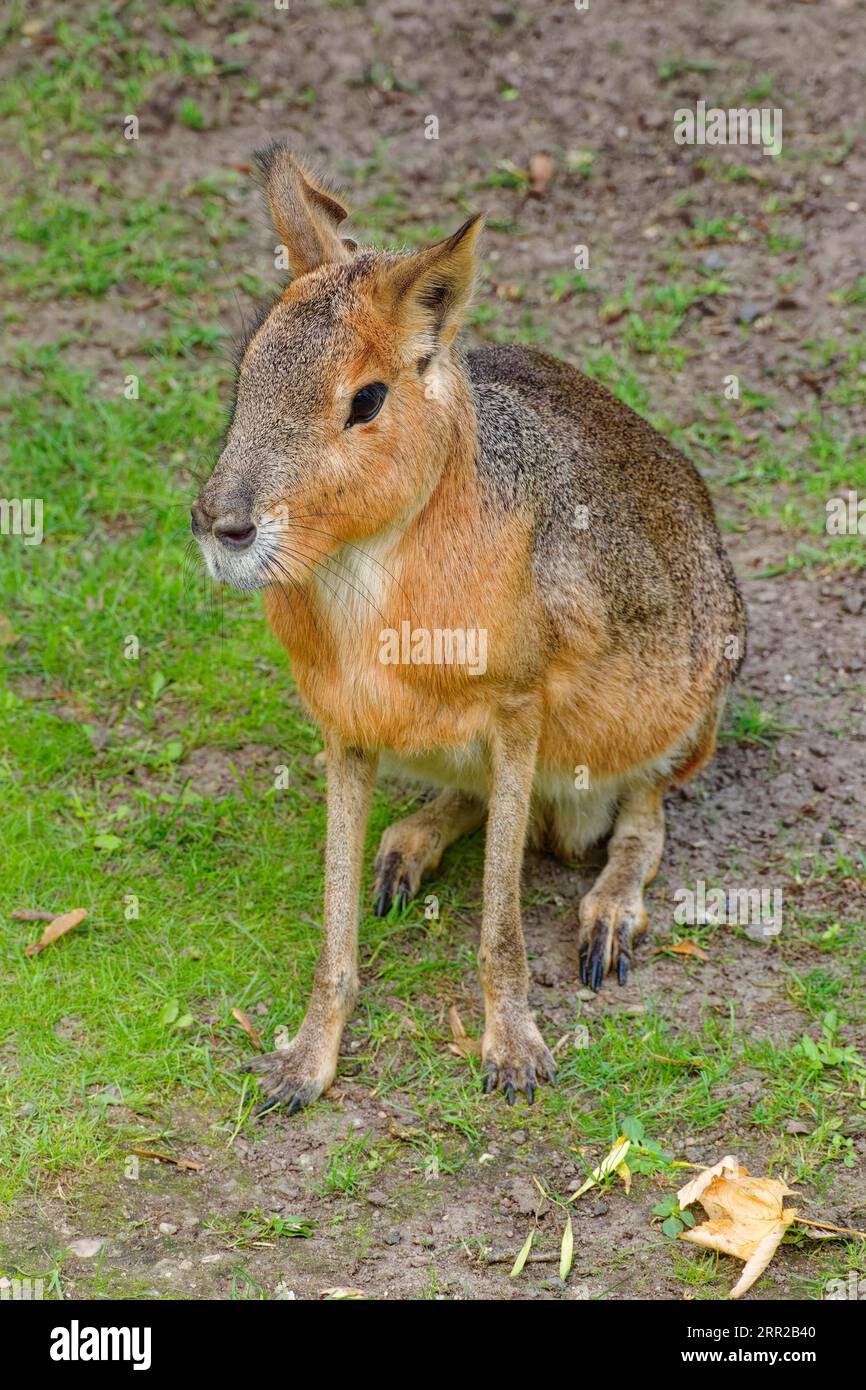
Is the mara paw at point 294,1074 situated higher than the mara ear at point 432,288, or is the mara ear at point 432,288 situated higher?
the mara ear at point 432,288

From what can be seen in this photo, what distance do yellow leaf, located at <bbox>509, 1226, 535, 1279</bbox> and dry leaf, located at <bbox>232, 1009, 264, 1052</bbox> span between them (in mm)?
966

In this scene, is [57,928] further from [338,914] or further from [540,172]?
[540,172]

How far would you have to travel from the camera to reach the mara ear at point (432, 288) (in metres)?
3.72

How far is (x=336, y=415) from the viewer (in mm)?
3678

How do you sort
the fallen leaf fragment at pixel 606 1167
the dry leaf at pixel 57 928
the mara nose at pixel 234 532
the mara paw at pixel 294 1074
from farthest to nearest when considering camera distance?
1. the dry leaf at pixel 57 928
2. the mara paw at pixel 294 1074
3. the fallen leaf fragment at pixel 606 1167
4. the mara nose at pixel 234 532

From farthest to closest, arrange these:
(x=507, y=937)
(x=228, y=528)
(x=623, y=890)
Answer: (x=623, y=890) → (x=507, y=937) → (x=228, y=528)

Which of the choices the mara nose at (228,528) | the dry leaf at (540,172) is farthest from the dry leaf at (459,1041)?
the dry leaf at (540,172)

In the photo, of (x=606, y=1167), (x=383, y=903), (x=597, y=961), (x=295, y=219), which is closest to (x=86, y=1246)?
(x=606, y=1167)

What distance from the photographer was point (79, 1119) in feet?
13.4

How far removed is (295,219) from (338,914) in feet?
5.87

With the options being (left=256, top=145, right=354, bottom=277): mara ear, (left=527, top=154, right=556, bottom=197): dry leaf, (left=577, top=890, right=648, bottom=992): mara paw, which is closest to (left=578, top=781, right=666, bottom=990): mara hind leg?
(left=577, top=890, right=648, bottom=992): mara paw

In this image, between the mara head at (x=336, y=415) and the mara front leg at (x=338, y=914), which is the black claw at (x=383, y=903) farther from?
the mara head at (x=336, y=415)

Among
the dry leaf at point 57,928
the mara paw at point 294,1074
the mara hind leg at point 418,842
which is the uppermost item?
the mara hind leg at point 418,842

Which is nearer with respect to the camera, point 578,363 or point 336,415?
point 336,415
